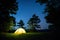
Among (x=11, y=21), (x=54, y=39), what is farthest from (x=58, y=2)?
(x=11, y=21)

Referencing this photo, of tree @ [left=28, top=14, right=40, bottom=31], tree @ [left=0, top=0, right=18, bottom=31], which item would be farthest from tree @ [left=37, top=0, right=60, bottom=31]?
tree @ [left=28, top=14, right=40, bottom=31]

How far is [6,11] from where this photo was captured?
1080 inches

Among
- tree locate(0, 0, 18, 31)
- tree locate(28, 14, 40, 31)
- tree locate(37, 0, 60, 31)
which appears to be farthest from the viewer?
tree locate(28, 14, 40, 31)

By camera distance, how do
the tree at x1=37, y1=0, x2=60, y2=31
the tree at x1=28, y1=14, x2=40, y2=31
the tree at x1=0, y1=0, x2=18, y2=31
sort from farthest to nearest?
1. the tree at x1=28, y1=14, x2=40, y2=31
2. the tree at x1=0, y1=0, x2=18, y2=31
3. the tree at x1=37, y1=0, x2=60, y2=31

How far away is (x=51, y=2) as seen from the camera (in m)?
15.8

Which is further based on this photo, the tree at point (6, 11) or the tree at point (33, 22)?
the tree at point (33, 22)

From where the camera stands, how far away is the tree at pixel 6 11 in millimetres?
26484

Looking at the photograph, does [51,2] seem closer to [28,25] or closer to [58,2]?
[58,2]

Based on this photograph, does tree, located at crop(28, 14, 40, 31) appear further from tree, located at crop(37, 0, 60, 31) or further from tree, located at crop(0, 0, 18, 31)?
tree, located at crop(37, 0, 60, 31)

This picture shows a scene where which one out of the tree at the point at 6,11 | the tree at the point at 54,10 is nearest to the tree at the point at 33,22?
the tree at the point at 6,11

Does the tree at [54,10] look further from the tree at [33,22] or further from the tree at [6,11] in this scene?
the tree at [33,22]

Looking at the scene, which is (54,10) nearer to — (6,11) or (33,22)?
(6,11)

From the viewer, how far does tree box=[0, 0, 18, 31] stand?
26.5 meters

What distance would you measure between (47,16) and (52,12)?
69.2 inches
